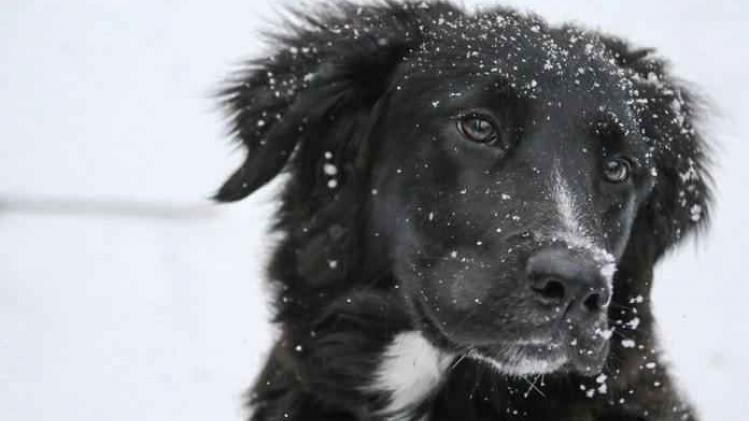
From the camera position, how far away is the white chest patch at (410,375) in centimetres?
387

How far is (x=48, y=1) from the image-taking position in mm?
10492

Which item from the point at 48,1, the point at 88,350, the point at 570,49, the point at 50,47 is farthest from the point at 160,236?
the point at 570,49

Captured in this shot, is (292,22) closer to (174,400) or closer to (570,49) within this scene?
(570,49)

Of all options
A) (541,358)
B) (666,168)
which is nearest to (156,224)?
(666,168)

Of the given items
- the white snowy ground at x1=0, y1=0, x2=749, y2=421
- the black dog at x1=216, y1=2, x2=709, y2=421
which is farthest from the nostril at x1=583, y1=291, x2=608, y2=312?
the white snowy ground at x1=0, y1=0, x2=749, y2=421

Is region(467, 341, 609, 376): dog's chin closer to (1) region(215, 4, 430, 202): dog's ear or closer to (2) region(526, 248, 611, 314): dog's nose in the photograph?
(2) region(526, 248, 611, 314): dog's nose

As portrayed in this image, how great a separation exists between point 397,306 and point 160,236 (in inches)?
165

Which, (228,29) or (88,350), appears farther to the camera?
(228,29)

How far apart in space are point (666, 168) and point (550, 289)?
1.15 m

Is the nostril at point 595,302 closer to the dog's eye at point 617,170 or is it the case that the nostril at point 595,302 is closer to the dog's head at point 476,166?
the dog's head at point 476,166

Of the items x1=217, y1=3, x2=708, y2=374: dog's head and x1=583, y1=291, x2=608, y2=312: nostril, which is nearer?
x1=583, y1=291, x2=608, y2=312: nostril

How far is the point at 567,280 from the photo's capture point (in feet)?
10.5

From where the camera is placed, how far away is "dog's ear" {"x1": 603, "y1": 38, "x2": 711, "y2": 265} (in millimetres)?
4184

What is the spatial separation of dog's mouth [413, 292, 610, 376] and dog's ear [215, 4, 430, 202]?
93cm
